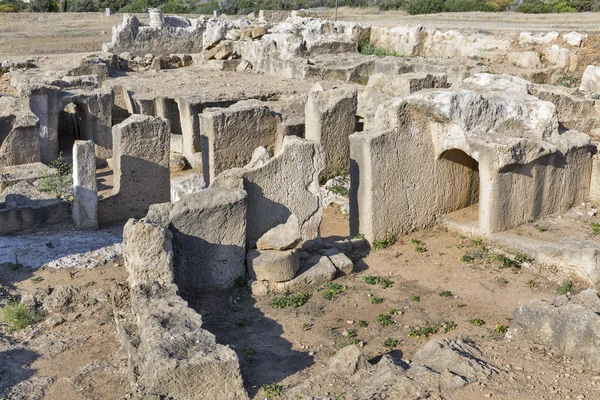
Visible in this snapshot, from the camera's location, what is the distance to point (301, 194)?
930 cm

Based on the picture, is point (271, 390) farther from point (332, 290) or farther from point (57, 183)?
point (57, 183)

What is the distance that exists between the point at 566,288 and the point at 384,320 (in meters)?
2.46

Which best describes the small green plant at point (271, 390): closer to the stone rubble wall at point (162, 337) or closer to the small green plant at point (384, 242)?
the stone rubble wall at point (162, 337)

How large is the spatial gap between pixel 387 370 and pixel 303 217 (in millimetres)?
3636

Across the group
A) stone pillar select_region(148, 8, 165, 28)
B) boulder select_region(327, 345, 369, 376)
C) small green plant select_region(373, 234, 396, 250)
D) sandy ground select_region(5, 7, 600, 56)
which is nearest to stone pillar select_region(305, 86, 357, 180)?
small green plant select_region(373, 234, 396, 250)

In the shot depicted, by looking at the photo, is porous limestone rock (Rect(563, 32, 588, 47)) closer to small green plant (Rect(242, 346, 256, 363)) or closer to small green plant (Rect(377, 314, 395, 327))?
small green plant (Rect(377, 314, 395, 327))

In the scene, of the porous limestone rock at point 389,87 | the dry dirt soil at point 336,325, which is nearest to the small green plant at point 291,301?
the dry dirt soil at point 336,325

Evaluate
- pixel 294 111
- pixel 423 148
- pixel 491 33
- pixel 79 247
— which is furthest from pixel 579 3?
pixel 79 247

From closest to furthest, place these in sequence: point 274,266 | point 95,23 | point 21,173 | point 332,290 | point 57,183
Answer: point 274,266, point 332,290, point 57,183, point 21,173, point 95,23

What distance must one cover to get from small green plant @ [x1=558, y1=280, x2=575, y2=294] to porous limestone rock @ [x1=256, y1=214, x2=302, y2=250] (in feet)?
10.7

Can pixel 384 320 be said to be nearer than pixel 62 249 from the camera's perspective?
Yes

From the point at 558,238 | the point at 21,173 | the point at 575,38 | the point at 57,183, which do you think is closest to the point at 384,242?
the point at 558,238

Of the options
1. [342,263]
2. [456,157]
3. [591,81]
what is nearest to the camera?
[342,263]

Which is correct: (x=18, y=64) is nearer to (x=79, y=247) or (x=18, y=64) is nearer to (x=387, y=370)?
(x=79, y=247)
